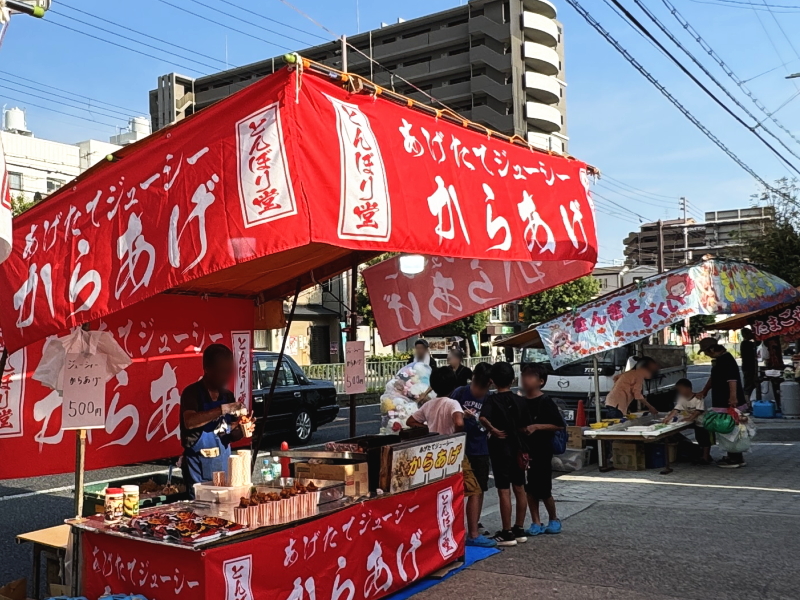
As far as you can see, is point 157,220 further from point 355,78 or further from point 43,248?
point 355,78

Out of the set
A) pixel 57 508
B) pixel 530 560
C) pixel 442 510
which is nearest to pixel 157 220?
pixel 442 510

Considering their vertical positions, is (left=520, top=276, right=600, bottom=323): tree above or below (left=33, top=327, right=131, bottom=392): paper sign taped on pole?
above

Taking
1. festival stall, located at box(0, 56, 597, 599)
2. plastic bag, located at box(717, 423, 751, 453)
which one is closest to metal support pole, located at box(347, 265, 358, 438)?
festival stall, located at box(0, 56, 597, 599)

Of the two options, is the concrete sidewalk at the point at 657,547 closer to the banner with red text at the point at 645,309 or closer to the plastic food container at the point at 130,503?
the banner with red text at the point at 645,309

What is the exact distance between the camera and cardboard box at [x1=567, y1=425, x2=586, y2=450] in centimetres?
1109

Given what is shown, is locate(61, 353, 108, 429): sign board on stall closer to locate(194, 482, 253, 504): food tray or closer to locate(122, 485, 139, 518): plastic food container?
locate(122, 485, 139, 518): plastic food container

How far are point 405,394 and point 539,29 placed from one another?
53.0 metres

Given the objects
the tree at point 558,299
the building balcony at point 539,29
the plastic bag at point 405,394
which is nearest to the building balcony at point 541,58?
the building balcony at point 539,29

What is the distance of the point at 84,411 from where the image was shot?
15.6ft

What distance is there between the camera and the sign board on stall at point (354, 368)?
21.9 ft

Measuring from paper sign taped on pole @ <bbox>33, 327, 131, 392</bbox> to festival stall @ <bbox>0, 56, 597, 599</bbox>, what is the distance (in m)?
0.30

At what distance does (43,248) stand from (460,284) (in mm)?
3566

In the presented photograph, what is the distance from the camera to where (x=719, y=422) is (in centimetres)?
1010

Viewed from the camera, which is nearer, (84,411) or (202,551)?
(202,551)
